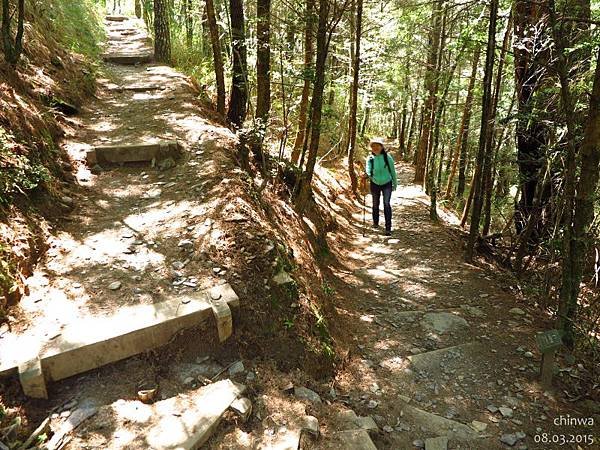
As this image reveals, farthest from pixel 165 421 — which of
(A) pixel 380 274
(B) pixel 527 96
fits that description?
(B) pixel 527 96

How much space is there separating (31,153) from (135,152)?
1627 millimetres

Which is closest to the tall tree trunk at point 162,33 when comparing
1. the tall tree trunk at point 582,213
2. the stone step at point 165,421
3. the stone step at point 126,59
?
the stone step at point 126,59

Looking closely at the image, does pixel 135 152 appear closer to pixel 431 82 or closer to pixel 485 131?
pixel 485 131

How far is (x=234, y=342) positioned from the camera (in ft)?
A: 12.1

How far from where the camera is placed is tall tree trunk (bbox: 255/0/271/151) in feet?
21.6

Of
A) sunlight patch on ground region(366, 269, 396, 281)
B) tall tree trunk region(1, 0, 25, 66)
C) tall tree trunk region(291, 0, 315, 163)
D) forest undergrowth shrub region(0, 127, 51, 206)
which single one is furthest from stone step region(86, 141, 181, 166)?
sunlight patch on ground region(366, 269, 396, 281)

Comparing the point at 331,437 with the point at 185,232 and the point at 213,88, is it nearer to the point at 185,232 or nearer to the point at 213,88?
the point at 185,232

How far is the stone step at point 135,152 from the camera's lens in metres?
6.23

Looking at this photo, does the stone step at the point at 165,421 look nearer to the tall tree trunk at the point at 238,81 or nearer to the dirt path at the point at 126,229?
the dirt path at the point at 126,229

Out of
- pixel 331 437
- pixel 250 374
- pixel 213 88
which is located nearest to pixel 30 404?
pixel 250 374

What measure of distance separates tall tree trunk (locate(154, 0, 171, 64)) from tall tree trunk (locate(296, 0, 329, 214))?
8205 millimetres

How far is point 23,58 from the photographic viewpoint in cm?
676

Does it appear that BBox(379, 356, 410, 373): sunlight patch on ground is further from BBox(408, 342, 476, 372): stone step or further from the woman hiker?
the woman hiker

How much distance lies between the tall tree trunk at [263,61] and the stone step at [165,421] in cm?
432
